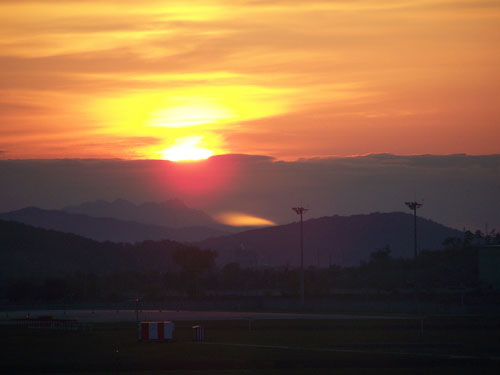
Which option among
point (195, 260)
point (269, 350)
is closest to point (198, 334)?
point (269, 350)

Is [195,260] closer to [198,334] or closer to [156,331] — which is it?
[198,334]

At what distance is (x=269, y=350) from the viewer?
4522 centimetres

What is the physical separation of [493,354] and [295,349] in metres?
10.8

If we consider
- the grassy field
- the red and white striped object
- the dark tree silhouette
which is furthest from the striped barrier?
the dark tree silhouette

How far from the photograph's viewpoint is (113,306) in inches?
4530

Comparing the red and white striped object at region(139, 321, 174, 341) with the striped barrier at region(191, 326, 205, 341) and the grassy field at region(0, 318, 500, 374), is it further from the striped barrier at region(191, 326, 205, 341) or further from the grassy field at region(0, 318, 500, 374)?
the striped barrier at region(191, 326, 205, 341)

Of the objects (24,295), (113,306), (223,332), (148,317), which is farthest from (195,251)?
(223,332)

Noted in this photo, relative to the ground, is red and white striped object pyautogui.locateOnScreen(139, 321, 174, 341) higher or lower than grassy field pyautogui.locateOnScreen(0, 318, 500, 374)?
higher

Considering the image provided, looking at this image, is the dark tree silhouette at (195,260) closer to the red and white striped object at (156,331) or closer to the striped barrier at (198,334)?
the striped barrier at (198,334)

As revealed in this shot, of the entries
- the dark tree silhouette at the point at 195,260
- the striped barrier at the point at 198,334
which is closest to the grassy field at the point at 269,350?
the striped barrier at the point at 198,334

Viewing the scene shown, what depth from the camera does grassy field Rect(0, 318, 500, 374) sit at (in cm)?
3688

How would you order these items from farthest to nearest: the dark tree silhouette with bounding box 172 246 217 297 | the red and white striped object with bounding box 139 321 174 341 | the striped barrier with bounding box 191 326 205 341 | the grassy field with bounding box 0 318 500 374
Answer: the dark tree silhouette with bounding box 172 246 217 297
the striped barrier with bounding box 191 326 205 341
the red and white striped object with bounding box 139 321 174 341
the grassy field with bounding box 0 318 500 374

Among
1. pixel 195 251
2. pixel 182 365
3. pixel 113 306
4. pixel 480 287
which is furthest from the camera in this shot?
pixel 195 251

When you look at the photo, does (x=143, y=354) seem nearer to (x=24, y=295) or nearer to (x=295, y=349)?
(x=295, y=349)
